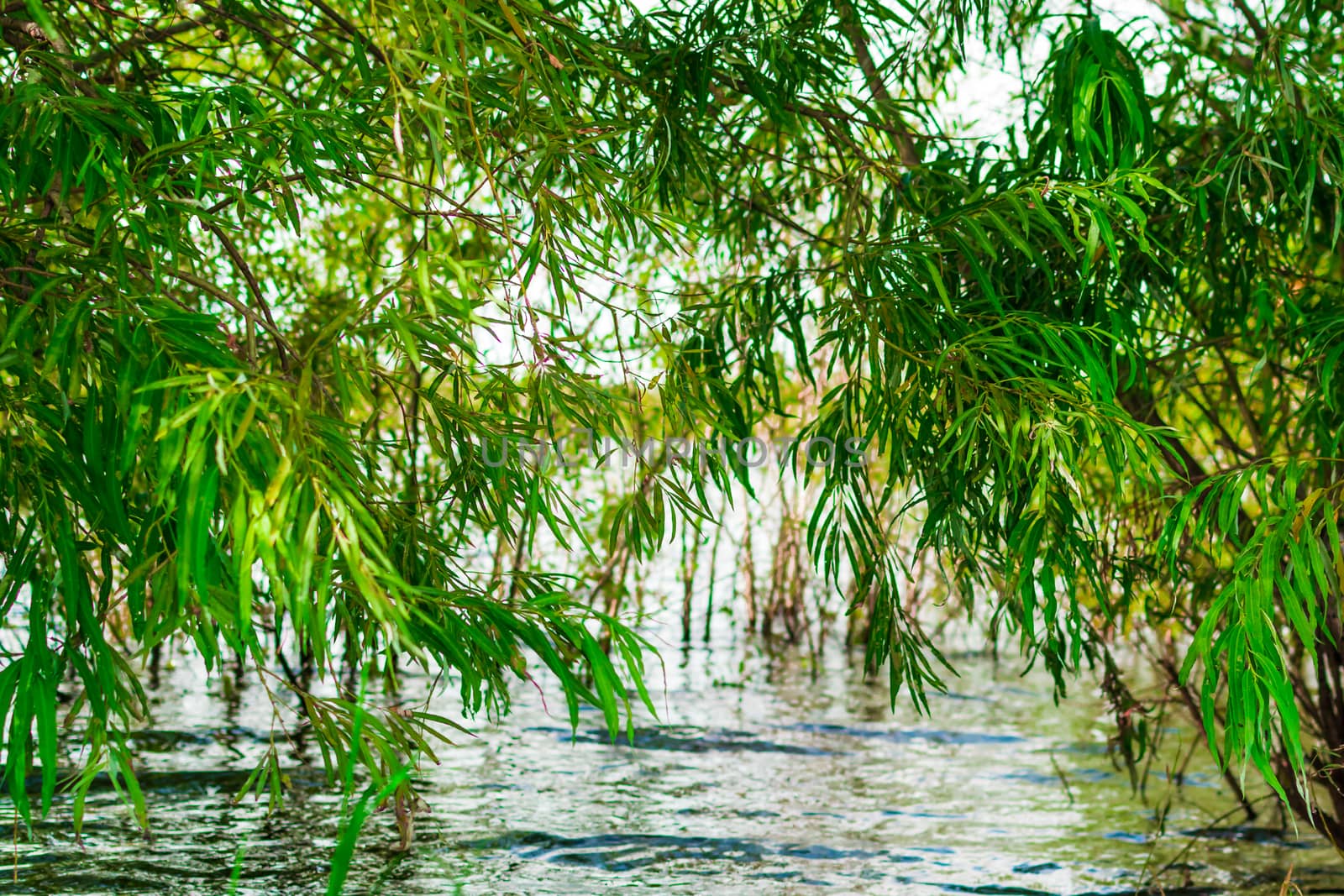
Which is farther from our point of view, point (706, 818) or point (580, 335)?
point (706, 818)

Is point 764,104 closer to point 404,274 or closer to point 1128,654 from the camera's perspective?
point 404,274

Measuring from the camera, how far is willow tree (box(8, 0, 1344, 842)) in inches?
57.7

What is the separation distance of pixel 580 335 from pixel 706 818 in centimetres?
206

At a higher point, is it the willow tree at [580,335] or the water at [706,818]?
the willow tree at [580,335]

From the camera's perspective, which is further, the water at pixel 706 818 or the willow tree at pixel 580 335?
the water at pixel 706 818

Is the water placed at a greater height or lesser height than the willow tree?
lesser

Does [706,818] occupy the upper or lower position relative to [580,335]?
lower

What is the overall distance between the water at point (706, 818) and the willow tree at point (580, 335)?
68 cm

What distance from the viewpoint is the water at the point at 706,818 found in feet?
10.0

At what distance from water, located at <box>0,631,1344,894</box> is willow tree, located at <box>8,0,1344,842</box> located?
676mm

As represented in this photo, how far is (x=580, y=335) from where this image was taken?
2150 millimetres

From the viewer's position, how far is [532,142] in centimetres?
204

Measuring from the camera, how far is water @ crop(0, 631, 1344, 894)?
3062 mm

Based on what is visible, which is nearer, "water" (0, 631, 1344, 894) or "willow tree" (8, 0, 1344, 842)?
"willow tree" (8, 0, 1344, 842)
